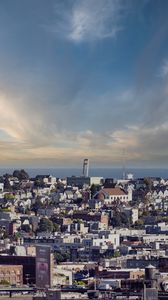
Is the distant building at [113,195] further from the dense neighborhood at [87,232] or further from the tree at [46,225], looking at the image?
the tree at [46,225]

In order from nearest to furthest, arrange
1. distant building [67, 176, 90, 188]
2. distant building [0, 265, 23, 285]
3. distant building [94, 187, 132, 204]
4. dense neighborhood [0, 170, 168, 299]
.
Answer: dense neighborhood [0, 170, 168, 299] < distant building [0, 265, 23, 285] < distant building [94, 187, 132, 204] < distant building [67, 176, 90, 188]

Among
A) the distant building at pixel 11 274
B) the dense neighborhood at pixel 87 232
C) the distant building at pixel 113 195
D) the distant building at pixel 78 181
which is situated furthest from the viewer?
the distant building at pixel 78 181

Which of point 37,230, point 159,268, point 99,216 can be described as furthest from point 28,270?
point 99,216

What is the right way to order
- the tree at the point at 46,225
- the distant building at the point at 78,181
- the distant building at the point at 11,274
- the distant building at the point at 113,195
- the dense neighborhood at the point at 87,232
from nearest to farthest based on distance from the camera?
1. the dense neighborhood at the point at 87,232
2. the distant building at the point at 11,274
3. the tree at the point at 46,225
4. the distant building at the point at 113,195
5. the distant building at the point at 78,181

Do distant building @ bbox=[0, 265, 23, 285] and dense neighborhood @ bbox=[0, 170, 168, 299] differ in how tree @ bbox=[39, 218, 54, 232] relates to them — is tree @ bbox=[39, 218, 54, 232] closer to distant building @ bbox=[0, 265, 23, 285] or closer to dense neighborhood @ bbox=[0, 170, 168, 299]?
dense neighborhood @ bbox=[0, 170, 168, 299]

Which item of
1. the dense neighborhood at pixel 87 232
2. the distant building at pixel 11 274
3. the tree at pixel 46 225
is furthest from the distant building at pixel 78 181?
the distant building at pixel 11 274

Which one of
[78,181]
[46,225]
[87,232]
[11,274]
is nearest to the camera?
[11,274]

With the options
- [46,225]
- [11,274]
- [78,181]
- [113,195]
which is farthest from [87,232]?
[78,181]

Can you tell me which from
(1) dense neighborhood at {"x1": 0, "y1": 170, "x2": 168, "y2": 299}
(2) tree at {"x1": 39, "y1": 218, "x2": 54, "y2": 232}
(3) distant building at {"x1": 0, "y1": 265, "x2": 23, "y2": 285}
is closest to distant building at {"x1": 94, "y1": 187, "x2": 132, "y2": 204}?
(1) dense neighborhood at {"x1": 0, "y1": 170, "x2": 168, "y2": 299}

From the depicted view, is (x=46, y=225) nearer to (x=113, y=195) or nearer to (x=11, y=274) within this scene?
(x=113, y=195)
